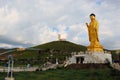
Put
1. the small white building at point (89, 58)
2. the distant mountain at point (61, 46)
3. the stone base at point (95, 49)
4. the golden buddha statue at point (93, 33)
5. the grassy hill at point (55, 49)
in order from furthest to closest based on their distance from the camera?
the distant mountain at point (61, 46)
the grassy hill at point (55, 49)
the golden buddha statue at point (93, 33)
the stone base at point (95, 49)
the small white building at point (89, 58)

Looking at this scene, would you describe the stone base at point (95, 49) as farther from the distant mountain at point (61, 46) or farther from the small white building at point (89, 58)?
the distant mountain at point (61, 46)

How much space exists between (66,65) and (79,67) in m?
4.00

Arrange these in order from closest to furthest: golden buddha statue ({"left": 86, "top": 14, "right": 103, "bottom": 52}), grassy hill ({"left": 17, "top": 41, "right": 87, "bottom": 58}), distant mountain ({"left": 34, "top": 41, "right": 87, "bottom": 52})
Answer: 1. golden buddha statue ({"left": 86, "top": 14, "right": 103, "bottom": 52})
2. grassy hill ({"left": 17, "top": 41, "right": 87, "bottom": 58})
3. distant mountain ({"left": 34, "top": 41, "right": 87, "bottom": 52})

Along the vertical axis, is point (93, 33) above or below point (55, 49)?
above

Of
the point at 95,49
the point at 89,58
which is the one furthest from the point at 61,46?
the point at 89,58

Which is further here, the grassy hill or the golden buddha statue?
the grassy hill

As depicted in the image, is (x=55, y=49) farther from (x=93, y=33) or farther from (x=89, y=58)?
(x=89, y=58)

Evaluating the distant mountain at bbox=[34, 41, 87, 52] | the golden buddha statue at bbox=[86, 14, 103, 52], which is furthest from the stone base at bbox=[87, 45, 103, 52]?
the distant mountain at bbox=[34, 41, 87, 52]

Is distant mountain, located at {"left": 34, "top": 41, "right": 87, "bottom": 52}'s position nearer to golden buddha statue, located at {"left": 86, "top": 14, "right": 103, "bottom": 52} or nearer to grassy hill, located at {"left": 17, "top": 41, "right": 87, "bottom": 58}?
grassy hill, located at {"left": 17, "top": 41, "right": 87, "bottom": 58}

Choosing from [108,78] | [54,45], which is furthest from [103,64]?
[54,45]

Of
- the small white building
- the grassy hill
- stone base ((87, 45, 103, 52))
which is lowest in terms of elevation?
the small white building

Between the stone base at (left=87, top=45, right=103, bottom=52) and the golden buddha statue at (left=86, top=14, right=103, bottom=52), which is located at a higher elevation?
the golden buddha statue at (left=86, top=14, right=103, bottom=52)

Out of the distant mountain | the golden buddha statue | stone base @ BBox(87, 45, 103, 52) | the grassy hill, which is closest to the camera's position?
stone base @ BBox(87, 45, 103, 52)

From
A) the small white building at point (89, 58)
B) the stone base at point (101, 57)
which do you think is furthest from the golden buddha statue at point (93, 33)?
the small white building at point (89, 58)
